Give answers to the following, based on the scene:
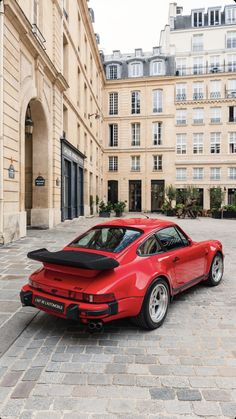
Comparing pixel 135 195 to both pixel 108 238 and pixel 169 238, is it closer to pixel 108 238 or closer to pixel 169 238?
pixel 169 238

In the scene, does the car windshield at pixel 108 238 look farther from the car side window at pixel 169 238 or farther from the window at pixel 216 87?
the window at pixel 216 87

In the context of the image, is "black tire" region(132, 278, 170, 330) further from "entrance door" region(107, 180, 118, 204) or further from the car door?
"entrance door" region(107, 180, 118, 204)

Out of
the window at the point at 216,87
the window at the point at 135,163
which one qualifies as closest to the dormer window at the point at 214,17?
the window at the point at 216,87

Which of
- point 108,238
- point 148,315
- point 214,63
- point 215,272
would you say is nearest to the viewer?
point 148,315

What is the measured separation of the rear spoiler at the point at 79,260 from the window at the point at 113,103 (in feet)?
122

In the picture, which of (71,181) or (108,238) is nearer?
(108,238)

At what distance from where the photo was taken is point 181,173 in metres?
39.0

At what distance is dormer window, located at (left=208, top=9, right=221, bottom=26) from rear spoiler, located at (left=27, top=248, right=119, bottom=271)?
46770mm

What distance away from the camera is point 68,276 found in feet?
12.0

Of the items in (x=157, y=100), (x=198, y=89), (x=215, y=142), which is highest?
(x=198, y=89)

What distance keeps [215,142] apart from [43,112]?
28756 mm

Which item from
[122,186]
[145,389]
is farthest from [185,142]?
[145,389]

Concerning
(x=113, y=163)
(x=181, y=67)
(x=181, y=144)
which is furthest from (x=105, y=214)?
(x=181, y=67)

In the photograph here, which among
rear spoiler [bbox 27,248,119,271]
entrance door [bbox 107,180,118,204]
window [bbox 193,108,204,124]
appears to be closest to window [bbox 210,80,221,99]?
window [bbox 193,108,204,124]
